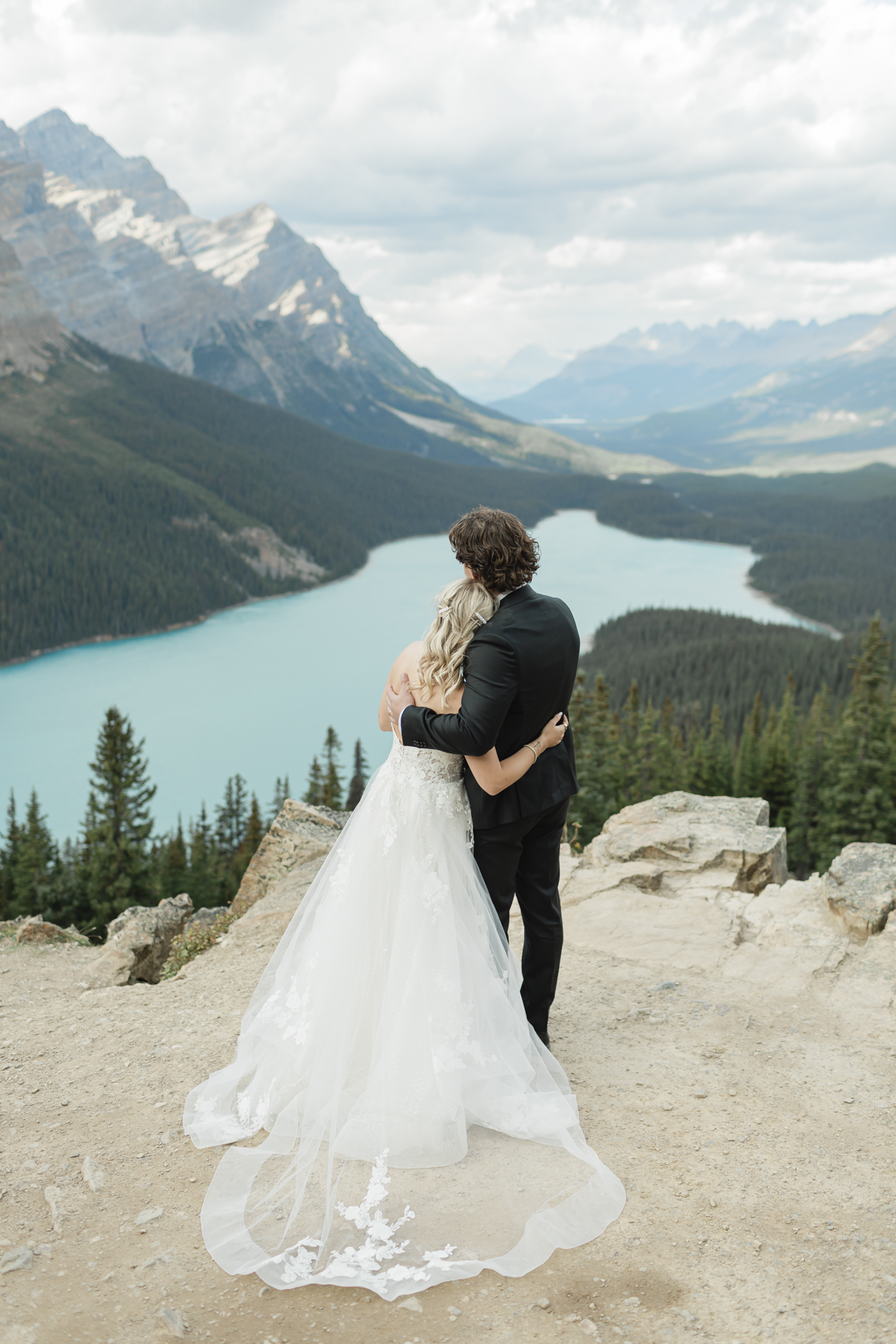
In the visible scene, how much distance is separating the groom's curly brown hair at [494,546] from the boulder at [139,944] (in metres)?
8.22

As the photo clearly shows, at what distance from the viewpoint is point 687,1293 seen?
4.79 meters

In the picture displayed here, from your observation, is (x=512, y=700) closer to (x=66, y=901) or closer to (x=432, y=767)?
(x=432, y=767)

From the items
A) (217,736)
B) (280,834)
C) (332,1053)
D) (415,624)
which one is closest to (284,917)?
(280,834)

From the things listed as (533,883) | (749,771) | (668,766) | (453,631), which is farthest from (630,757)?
(453,631)

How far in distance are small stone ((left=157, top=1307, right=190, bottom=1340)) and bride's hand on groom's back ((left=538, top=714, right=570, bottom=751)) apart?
12.3 feet

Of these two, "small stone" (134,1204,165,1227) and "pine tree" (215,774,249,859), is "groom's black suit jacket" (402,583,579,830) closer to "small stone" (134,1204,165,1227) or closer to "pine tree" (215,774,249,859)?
"small stone" (134,1204,165,1227)

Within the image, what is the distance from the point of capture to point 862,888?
10844mm

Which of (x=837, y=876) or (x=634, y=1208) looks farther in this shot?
(x=837, y=876)

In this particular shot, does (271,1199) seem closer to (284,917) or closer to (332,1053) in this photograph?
(332,1053)

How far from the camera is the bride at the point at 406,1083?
5113mm

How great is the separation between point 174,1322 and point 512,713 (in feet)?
12.5

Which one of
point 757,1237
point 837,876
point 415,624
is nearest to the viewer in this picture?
point 757,1237

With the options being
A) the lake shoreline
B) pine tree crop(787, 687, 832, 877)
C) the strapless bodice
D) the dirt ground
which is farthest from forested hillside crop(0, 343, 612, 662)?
the strapless bodice

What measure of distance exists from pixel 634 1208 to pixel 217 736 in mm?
93505
